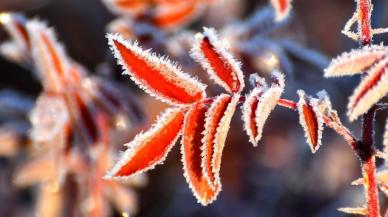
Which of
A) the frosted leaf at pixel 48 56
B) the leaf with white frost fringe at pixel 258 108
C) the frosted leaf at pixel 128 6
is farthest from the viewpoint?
A: the frosted leaf at pixel 128 6

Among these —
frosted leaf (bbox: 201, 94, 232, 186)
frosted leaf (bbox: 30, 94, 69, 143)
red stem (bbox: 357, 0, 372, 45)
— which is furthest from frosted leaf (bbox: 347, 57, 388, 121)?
frosted leaf (bbox: 30, 94, 69, 143)

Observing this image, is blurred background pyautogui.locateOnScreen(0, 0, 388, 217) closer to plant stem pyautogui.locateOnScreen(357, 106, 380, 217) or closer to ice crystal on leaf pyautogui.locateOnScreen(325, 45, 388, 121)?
plant stem pyautogui.locateOnScreen(357, 106, 380, 217)

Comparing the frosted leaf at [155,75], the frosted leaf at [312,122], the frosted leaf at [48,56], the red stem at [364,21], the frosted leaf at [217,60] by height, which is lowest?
the frosted leaf at [312,122]

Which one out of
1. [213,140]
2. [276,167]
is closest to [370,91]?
[213,140]

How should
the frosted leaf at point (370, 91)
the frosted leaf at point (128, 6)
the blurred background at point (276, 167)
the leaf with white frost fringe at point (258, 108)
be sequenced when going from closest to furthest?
the frosted leaf at point (370, 91)
the leaf with white frost fringe at point (258, 108)
the frosted leaf at point (128, 6)
the blurred background at point (276, 167)

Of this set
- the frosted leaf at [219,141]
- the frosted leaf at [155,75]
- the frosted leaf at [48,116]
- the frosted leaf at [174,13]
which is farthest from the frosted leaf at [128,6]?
the frosted leaf at [219,141]

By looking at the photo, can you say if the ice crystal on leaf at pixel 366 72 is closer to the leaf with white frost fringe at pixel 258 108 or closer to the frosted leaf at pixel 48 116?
the leaf with white frost fringe at pixel 258 108

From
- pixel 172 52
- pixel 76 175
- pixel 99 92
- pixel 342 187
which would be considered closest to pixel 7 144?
pixel 76 175
